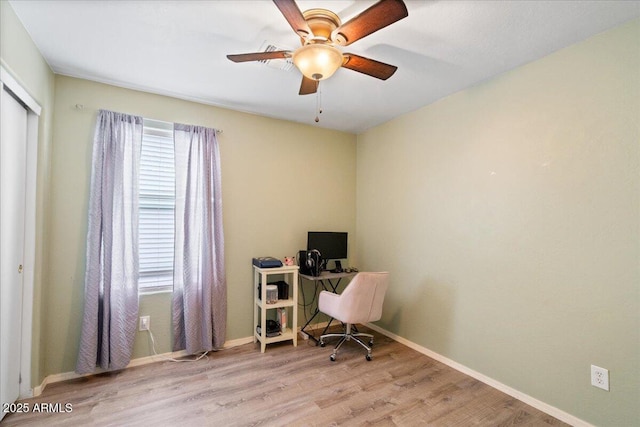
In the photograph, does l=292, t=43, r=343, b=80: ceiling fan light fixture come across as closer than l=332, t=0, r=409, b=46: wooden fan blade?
No

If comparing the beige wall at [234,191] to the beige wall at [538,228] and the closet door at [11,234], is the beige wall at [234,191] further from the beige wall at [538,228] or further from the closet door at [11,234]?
the beige wall at [538,228]

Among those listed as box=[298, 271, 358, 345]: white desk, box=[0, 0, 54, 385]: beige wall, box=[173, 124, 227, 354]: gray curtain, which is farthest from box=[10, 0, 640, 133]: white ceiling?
box=[298, 271, 358, 345]: white desk

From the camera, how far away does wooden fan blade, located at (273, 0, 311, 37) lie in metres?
1.36

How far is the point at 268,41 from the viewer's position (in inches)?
81.7

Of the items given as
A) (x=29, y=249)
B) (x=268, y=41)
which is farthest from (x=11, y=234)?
(x=268, y=41)

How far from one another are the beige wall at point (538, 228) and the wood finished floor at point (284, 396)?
37cm

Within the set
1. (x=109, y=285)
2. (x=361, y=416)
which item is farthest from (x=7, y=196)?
(x=361, y=416)

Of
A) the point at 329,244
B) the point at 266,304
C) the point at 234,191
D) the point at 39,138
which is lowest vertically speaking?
the point at 266,304

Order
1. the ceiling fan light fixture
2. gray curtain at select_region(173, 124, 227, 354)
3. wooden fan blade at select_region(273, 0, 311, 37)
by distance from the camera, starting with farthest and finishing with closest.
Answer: gray curtain at select_region(173, 124, 227, 354)
the ceiling fan light fixture
wooden fan blade at select_region(273, 0, 311, 37)

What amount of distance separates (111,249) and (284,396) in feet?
6.35

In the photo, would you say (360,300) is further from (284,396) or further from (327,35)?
(327,35)

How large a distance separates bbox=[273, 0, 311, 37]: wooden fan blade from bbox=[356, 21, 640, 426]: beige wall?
1868 mm

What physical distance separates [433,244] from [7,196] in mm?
3477

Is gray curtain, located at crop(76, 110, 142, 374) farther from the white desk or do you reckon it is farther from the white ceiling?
the white desk
